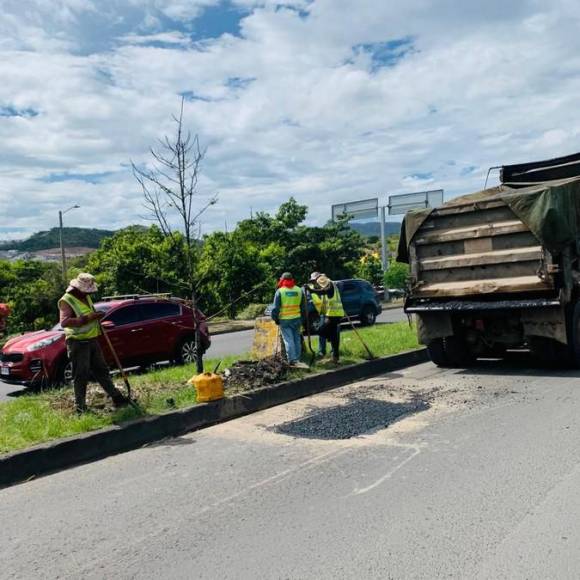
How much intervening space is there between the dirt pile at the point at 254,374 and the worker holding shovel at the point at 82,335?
1791mm

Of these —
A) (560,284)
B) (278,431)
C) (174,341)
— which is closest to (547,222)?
(560,284)

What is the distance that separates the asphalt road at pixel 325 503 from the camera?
372cm

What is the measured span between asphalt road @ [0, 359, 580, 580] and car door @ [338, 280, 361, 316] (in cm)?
1363

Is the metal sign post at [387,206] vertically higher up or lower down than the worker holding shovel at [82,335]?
higher up

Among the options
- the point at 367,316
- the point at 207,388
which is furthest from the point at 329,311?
the point at 367,316

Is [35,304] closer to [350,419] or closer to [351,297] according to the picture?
[351,297]

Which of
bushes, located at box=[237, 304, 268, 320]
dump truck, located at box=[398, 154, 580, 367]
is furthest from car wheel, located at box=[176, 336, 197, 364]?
bushes, located at box=[237, 304, 268, 320]

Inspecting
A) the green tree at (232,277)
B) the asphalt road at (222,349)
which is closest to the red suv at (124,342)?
the asphalt road at (222,349)

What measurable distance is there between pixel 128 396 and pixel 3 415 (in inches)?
57.6

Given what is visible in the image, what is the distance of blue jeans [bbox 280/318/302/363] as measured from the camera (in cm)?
1007

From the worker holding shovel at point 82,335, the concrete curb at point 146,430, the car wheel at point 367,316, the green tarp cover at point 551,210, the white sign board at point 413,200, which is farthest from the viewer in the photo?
the white sign board at point 413,200

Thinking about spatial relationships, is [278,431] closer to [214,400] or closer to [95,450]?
[214,400]

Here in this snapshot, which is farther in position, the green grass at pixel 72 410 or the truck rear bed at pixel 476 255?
the truck rear bed at pixel 476 255

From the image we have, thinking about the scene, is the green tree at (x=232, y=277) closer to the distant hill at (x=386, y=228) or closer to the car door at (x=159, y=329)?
the distant hill at (x=386, y=228)
